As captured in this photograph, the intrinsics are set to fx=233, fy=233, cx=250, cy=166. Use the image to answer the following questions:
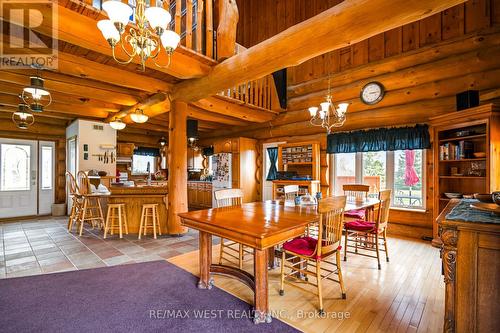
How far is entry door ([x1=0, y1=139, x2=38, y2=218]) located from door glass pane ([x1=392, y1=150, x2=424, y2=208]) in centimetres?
925

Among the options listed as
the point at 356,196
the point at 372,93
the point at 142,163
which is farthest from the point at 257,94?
the point at 142,163

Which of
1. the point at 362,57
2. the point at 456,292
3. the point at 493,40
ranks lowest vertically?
the point at 456,292

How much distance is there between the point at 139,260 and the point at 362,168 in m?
4.61

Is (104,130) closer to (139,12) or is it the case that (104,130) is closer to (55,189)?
(55,189)

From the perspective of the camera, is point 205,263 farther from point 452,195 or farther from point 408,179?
point 408,179

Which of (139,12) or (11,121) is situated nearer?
(139,12)

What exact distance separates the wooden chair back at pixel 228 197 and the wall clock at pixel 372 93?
11.0ft

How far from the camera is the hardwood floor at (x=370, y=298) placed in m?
1.93

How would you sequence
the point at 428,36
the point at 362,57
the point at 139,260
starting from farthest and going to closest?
the point at 362,57, the point at 428,36, the point at 139,260

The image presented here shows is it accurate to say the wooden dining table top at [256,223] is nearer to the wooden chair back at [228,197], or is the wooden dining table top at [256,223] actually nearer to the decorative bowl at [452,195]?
the wooden chair back at [228,197]

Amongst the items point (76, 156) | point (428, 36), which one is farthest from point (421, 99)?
point (76, 156)

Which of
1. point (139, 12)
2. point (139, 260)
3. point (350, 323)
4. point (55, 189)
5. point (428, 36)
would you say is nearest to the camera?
point (350, 323)

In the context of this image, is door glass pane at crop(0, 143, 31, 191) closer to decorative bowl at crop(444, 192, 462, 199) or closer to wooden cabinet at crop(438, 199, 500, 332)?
wooden cabinet at crop(438, 199, 500, 332)

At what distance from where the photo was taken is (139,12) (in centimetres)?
234
